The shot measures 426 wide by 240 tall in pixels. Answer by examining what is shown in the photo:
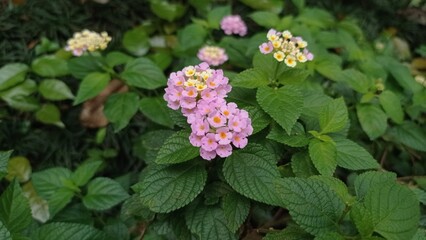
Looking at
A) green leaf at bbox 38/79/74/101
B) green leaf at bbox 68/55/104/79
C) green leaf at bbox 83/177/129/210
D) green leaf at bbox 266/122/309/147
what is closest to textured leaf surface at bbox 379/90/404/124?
Answer: green leaf at bbox 266/122/309/147

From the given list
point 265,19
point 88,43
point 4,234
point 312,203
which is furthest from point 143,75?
point 312,203

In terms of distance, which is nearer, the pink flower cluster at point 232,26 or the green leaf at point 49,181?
the green leaf at point 49,181

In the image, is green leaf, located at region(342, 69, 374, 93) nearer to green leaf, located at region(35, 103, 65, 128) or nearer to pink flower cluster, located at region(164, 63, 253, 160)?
pink flower cluster, located at region(164, 63, 253, 160)

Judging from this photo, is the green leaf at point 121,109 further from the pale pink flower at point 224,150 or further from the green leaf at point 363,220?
the green leaf at point 363,220

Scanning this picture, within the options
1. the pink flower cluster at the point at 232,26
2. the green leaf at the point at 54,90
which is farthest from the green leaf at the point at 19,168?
the pink flower cluster at the point at 232,26

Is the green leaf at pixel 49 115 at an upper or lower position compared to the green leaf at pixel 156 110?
lower
